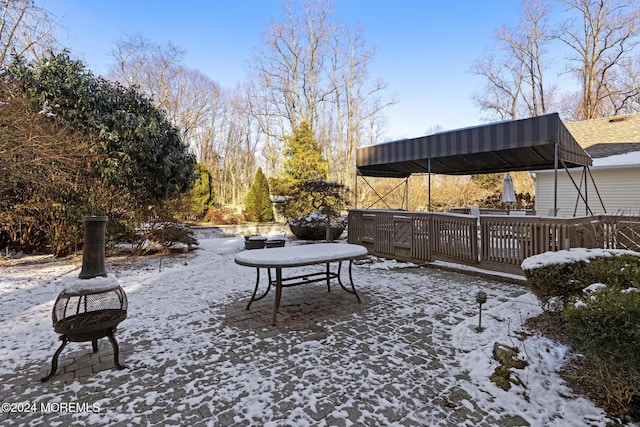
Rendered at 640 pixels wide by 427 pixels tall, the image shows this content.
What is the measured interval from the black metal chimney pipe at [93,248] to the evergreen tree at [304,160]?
11376mm

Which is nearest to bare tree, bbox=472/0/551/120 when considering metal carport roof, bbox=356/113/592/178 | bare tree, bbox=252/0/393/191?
bare tree, bbox=252/0/393/191

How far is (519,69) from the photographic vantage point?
18.0 meters

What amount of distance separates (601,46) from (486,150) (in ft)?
51.9

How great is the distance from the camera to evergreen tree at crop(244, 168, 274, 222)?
588 inches

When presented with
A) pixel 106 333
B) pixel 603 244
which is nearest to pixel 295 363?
pixel 106 333

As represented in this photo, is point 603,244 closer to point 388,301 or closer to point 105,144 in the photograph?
point 388,301

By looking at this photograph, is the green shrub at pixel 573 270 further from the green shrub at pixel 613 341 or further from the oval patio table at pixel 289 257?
the oval patio table at pixel 289 257

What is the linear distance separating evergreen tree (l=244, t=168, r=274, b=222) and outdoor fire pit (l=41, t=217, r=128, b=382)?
481 inches

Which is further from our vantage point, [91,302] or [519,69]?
[519,69]

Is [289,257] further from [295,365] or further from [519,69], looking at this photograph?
[519,69]

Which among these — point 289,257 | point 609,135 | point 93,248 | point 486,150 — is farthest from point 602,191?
point 93,248

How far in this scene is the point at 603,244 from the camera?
477 cm

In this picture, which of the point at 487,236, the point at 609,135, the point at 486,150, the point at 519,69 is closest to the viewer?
the point at 487,236

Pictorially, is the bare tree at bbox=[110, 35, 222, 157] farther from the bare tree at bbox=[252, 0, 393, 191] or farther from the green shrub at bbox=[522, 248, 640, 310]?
the green shrub at bbox=[522, 248, 640, 310]
